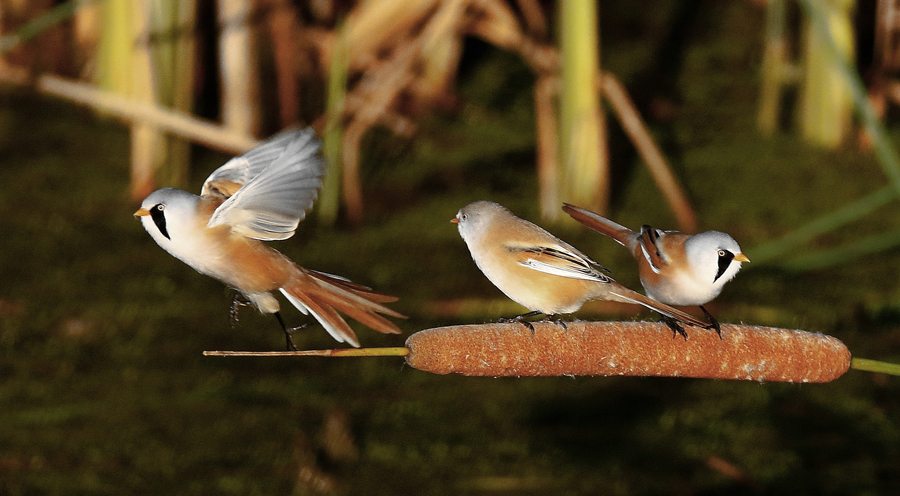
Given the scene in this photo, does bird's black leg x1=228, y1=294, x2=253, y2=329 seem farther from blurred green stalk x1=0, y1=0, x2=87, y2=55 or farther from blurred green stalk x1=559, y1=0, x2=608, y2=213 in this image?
blurred green stalk x1=559, y1=0, x2=608, y2=213

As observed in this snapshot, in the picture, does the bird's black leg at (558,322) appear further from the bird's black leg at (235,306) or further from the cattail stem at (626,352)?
the bird's black leg at (235,306)

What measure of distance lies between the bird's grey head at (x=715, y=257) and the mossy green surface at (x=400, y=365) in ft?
3.02

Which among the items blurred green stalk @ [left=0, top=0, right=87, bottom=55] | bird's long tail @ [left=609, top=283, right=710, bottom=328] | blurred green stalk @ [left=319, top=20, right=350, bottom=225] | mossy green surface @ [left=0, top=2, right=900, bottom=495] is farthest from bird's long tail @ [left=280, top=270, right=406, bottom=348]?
blurred green stalk @ [left=319, top=20, right=350, bottom=225]

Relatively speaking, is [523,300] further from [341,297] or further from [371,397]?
[371,397]

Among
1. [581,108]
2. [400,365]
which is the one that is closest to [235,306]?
[400,365]

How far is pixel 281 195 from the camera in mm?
363

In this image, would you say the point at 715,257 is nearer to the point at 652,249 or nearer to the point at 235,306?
the point at 652,249

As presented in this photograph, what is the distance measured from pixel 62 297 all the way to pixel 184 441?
1.98 ft

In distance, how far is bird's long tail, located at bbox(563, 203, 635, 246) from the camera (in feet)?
1.36

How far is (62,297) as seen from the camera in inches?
73.0

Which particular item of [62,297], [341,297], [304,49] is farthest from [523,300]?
[304,49]

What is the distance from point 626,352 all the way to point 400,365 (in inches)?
42.7

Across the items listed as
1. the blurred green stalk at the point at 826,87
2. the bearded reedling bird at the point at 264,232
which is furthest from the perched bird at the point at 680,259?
the blurred green stalk at the point at 826,87

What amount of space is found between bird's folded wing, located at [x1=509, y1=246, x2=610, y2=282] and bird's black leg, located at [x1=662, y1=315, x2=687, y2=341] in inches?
1.6
